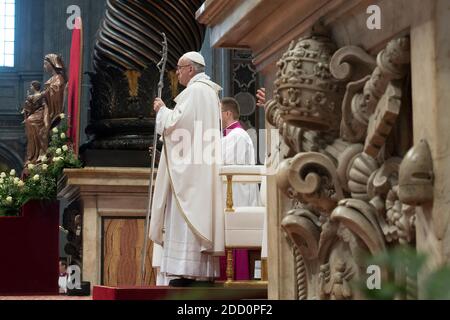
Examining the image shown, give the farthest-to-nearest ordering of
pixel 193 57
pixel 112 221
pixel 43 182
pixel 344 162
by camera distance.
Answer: pixel 43 182 < pixel 112 221 < pixel 193 57 < pixel 344 162

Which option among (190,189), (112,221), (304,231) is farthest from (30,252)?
(304,231)

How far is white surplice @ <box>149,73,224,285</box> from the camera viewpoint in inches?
290

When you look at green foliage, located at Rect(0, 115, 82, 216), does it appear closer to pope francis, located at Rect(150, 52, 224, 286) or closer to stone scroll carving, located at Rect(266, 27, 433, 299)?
pope francis, located at Rect(150, 52, 224, 286)

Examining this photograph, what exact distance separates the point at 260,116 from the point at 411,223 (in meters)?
16.4

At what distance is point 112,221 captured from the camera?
9.56 meters

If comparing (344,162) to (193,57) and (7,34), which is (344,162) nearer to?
(193,57)

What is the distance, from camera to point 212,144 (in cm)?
769

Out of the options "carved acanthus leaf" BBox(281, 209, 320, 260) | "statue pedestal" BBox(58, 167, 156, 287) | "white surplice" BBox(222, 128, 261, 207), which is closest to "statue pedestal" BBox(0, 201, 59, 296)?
"statue pedestal" BBox(58, 167, 156, 287)

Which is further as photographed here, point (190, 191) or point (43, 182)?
point (43, 182)

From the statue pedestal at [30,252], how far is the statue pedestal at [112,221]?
0.46 meters

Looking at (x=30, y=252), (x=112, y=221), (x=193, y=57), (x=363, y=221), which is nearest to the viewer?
(x=363, y=221)

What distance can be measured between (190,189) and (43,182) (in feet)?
9.99
